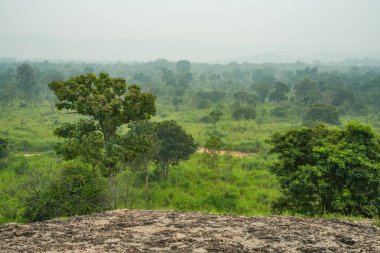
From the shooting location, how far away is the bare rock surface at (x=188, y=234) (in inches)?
310

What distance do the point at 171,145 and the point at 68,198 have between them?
11.9 metres

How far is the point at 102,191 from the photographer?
15.1 meters

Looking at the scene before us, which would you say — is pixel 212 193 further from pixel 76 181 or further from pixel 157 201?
pixel 76 181

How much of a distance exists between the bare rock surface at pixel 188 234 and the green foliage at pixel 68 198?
407 cm

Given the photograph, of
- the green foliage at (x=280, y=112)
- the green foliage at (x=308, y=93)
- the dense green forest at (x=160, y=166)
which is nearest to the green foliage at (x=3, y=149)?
the dense green forest at (x=160, y=166)

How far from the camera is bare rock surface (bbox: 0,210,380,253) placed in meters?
7.87

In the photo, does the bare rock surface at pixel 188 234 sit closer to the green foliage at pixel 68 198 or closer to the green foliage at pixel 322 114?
the green foliage at pixel 68 198

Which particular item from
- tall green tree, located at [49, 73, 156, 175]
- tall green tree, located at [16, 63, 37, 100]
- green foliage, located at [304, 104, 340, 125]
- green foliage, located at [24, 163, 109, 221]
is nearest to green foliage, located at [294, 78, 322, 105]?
green foliage, located at [304, 104, 340, 125]

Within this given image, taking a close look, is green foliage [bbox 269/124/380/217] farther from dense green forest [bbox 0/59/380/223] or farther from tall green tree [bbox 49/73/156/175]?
tall green tree [bbox 49/73/156/175]

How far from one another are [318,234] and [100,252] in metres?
5.29

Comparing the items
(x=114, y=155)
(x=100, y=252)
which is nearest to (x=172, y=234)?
(x=100, y=252)

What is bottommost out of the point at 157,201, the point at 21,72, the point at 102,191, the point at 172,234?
the point at 157,201

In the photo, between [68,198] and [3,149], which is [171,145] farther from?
[3,149]

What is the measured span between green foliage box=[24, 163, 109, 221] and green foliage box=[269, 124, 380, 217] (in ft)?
26.6
